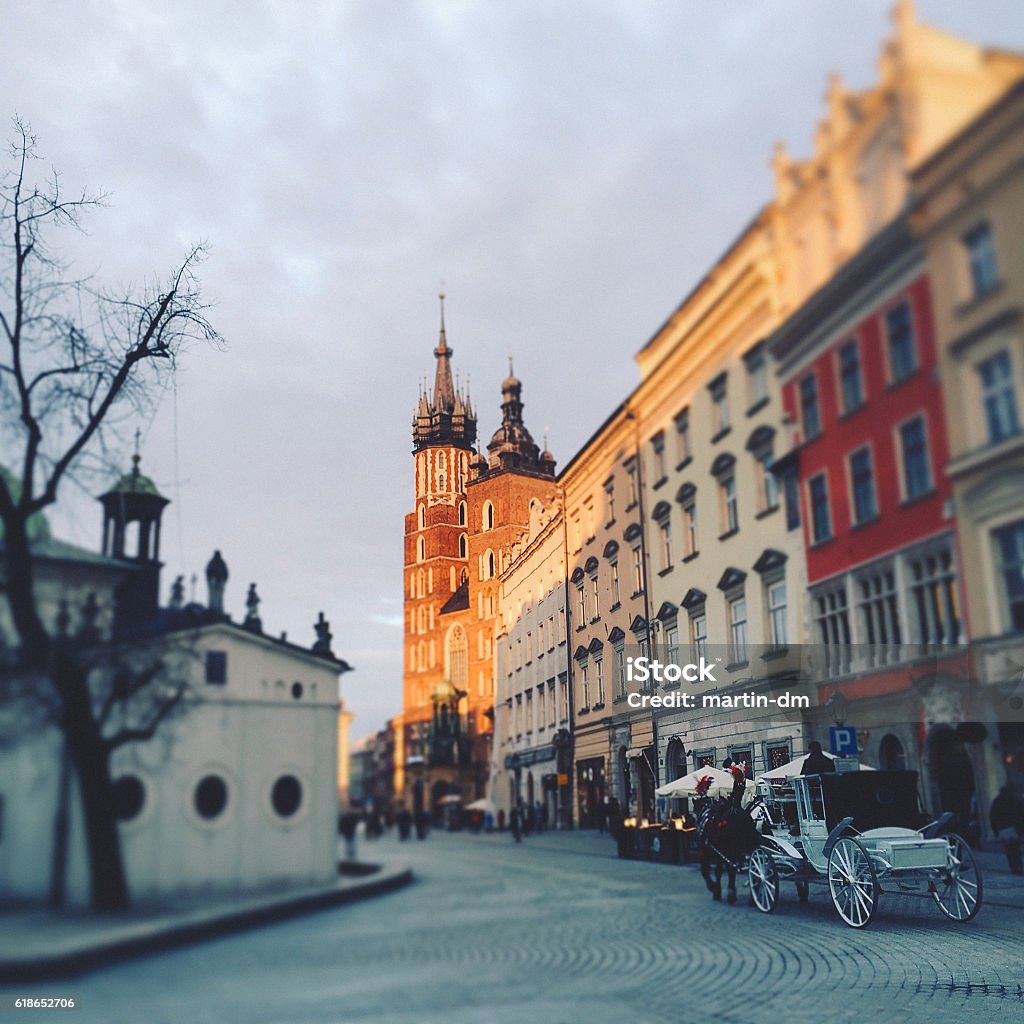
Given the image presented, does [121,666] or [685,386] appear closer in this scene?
[121,666]

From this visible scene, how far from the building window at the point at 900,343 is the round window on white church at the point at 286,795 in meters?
2.05

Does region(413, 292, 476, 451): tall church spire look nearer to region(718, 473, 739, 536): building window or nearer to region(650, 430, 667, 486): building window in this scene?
region(650, 430, 667, 486): building window

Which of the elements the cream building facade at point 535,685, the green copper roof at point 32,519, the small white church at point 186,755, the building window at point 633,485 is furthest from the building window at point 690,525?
the green copper roof at point 32,519

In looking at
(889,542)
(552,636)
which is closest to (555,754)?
(552,636)

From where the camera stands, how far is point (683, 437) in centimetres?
453

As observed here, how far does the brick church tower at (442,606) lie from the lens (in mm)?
4121

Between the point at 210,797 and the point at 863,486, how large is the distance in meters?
2.10

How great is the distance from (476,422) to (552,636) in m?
1.89

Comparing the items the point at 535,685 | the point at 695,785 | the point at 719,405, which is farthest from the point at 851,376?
the point at 535,685

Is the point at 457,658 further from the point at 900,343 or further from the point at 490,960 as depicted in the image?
the point at 900,343

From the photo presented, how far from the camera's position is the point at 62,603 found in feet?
9.87

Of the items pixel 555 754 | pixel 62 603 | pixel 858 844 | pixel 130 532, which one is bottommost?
pixel 858 844

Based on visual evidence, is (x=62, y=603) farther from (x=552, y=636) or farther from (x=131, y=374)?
(x=552, y=636)

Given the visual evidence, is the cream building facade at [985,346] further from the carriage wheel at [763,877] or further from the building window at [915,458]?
Answer: the carriage wheel at [763,877]
